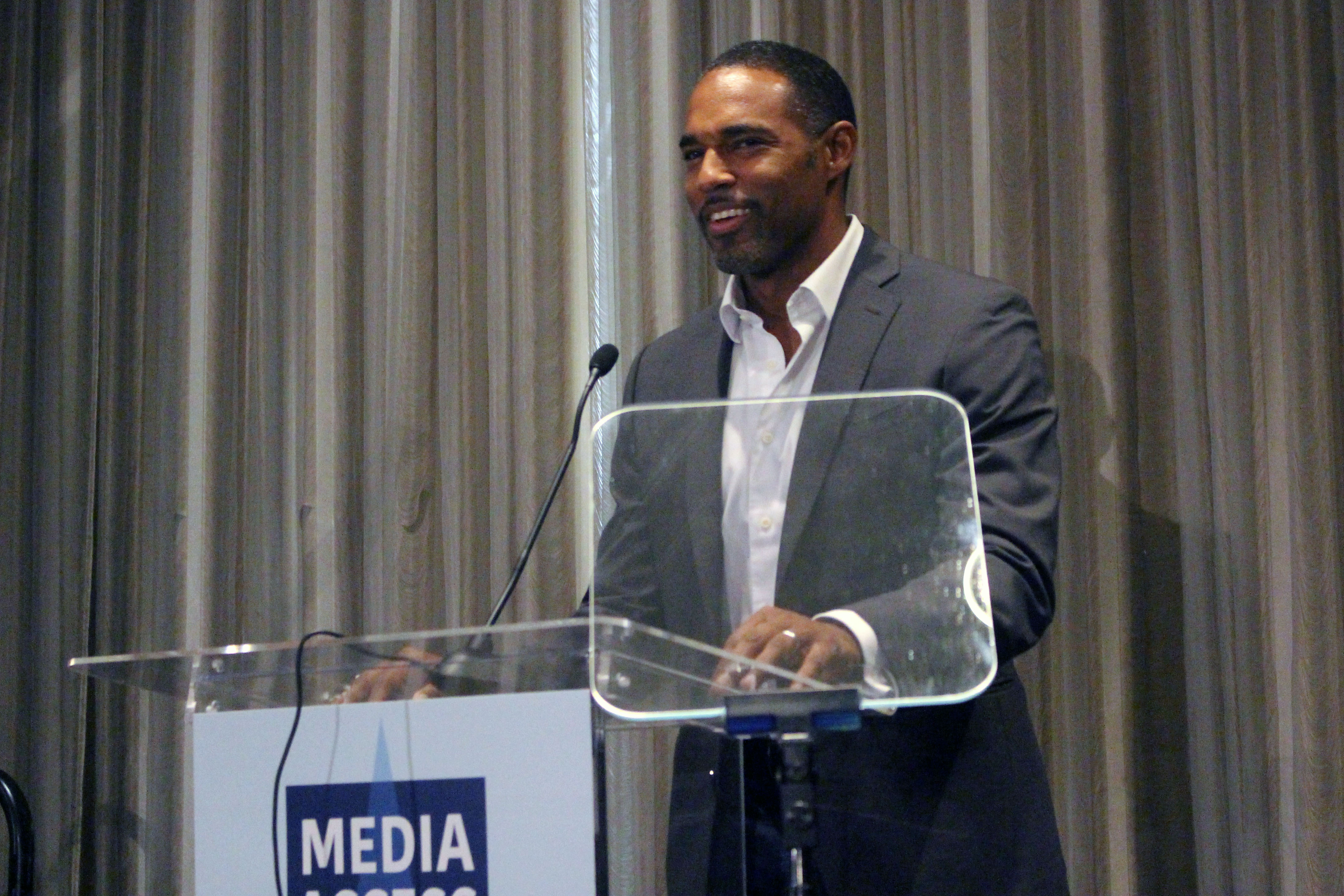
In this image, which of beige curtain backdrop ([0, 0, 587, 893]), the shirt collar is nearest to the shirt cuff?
the shirt collar

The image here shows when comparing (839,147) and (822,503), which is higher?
(839,147)

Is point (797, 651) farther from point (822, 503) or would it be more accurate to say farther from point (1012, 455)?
point (1012, 455)

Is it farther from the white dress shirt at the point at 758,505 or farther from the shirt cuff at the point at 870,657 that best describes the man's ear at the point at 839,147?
the shirt cuff at the point at 870,657

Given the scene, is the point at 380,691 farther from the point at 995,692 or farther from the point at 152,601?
the point at 152,601

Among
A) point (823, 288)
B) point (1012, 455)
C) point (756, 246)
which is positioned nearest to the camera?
point (1012, 455)

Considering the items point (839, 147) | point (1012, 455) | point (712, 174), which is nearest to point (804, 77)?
point (839, 147)

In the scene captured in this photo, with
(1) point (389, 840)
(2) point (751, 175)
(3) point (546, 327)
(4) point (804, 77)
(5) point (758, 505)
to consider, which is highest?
(4) point (804, 77)

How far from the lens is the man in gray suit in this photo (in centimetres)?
117

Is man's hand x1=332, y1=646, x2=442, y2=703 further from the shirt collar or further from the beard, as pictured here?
the beard

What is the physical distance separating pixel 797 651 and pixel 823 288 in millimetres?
926

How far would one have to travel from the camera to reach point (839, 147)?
216 cm

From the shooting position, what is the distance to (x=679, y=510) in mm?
1210

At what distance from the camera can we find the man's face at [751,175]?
204 centimetres

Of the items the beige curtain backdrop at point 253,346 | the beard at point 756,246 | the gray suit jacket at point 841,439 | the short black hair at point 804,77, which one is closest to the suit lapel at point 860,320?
the gray suit jacket at point 841,439
